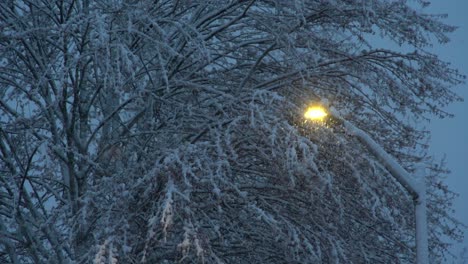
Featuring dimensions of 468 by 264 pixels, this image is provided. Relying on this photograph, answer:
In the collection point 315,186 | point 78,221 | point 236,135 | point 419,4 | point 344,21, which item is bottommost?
point 78,221

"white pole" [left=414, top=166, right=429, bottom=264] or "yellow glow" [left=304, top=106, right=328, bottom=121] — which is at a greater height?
"yellow glow" [left=304, top=106, right=328, bottom=121]

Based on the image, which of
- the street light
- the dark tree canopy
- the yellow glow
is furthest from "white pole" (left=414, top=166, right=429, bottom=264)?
the yellow glow

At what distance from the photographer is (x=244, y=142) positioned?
7590mm

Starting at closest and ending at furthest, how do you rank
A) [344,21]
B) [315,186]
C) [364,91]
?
[315,186] < [344,21] < [364,91]

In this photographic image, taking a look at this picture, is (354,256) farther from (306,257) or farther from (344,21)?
(344,21)

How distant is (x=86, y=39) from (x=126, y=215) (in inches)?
85.6

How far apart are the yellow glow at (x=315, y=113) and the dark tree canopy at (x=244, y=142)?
0.13m

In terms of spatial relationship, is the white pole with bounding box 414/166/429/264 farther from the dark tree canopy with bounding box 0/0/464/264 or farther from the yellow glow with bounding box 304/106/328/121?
the yellow glow with bounding box 304/106/328/121

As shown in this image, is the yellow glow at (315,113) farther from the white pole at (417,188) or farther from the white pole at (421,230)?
the white pole at (421,230)

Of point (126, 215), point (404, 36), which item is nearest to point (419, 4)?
point (404, 36)

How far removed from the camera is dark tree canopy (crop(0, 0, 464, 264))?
6.79 meters

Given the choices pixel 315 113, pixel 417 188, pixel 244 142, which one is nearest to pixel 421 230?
pixel 417 188

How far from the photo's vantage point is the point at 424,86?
809 cm

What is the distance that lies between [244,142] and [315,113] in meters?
0.98
